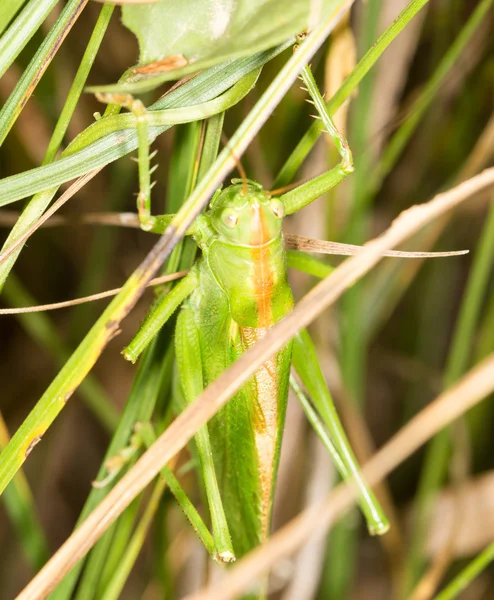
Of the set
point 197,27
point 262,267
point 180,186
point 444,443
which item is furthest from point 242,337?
point 444,443

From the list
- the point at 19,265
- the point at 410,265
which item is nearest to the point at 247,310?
the point at 410,265

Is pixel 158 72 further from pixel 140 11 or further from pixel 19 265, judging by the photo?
pixel 19 265

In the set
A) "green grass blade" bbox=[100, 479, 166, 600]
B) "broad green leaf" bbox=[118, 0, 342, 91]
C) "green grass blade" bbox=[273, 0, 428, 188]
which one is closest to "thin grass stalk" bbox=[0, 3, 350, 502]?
"broad green leaf" bbox=[118, 0, 342, 91]

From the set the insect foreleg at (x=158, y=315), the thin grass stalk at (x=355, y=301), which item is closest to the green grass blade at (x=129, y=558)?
the insect foreleg at (x=158, y=315)

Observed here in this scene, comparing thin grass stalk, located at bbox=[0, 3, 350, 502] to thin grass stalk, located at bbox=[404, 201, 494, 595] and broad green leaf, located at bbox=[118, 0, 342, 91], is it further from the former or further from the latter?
thin grass stalk, located at bbox=[404, 201, 494, 595]

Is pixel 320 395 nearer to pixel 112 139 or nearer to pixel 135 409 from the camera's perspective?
pixel 135 409

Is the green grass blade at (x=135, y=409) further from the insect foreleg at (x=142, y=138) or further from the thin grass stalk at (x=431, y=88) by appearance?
the thin grass stalk at (x=431, y=88)
